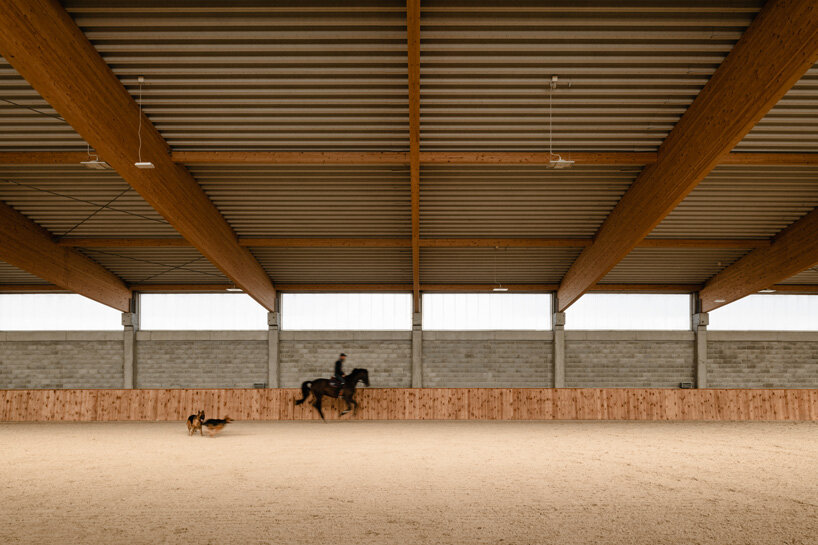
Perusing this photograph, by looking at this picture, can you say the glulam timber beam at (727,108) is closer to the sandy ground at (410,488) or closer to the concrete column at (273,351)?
the sandy ground at (410,488)

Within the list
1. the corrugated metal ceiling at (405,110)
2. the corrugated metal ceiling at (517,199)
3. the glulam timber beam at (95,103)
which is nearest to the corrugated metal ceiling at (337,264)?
the corrugated metal ceiling at (405,110)

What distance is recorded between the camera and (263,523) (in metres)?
6.38

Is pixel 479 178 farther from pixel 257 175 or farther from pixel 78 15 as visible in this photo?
pixel 78 15

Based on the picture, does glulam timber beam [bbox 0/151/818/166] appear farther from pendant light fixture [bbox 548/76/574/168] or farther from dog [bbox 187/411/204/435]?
dog [bbox 187/411/204/435]

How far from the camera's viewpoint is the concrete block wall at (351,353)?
25422 mm

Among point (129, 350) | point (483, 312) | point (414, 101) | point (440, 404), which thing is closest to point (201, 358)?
point (129, 350)

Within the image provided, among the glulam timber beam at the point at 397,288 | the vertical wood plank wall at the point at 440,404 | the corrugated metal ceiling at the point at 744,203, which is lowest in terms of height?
the vertical wood plank wall at the point at 440,404

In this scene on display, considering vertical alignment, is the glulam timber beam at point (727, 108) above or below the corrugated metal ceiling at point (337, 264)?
above

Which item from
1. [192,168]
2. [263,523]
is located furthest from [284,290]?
[263,523]

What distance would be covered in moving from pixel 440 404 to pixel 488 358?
7816mm

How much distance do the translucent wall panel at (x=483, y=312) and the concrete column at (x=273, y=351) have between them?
20.0 ft

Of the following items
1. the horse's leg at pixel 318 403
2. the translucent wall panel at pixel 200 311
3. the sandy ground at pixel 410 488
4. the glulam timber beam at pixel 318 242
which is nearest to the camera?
the sandy ground at pixel 410 488

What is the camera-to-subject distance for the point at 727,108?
1094 centimetres

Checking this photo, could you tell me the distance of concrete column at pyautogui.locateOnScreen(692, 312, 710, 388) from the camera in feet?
82.4
